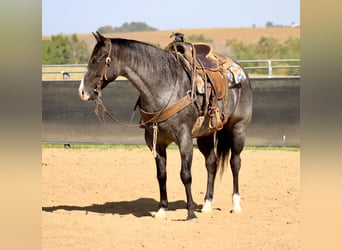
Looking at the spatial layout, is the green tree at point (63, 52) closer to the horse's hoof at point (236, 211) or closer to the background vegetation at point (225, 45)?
the background vegetation at point (225, 45)

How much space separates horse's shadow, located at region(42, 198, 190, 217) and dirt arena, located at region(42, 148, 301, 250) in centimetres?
1

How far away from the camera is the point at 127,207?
7113 millimetres

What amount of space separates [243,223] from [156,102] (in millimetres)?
1504

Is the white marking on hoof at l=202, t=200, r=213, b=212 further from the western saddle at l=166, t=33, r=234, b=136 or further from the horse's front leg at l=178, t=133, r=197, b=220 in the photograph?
the western saddle at l=166, t=33, r=234, b=136

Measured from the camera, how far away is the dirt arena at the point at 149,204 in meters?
4.88

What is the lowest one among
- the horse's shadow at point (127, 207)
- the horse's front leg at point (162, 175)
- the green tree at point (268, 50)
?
the horse's shadow at point (127, 207)

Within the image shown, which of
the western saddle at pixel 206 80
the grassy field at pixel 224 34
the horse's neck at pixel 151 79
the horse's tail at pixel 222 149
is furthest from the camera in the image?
the grassy field at pixel 224 34

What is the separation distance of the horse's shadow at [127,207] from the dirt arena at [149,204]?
11 millimetres

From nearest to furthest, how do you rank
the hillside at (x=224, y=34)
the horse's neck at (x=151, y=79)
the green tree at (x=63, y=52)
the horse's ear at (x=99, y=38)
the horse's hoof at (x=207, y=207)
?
the horse's ear at (x=99, y=38)
the horse's neck at (x=151, y=79)
the horse's hoof at (x=207, y=207)
the green tree at (x=63, y=52)
the hillside at (x=224, y=34)

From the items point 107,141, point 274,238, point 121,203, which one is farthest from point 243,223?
point 107,141

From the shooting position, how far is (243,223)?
5.91 meters

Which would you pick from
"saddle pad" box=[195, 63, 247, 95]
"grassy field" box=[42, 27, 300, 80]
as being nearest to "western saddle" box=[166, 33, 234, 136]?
"saddle pad" box=[195, 63, 247, 95]

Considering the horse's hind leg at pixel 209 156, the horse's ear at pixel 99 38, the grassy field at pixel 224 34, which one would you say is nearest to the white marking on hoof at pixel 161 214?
the horse's hind leg at pixel 209 156
